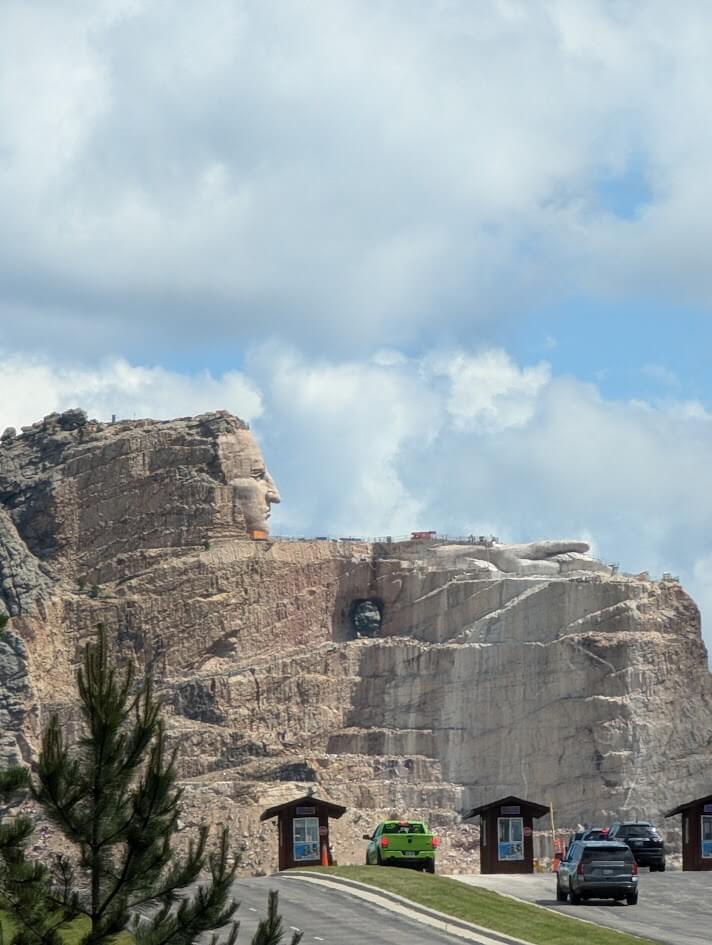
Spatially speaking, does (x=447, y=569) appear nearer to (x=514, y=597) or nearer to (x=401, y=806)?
(x=514, y=597)

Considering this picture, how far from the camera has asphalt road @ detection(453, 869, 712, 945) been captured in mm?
55825

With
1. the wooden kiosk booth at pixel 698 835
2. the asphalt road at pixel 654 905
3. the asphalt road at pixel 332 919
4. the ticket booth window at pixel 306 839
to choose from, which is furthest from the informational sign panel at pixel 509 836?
the asphalt road at pixel 332 919

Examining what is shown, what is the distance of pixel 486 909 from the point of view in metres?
57.7

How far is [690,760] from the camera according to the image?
141 meters

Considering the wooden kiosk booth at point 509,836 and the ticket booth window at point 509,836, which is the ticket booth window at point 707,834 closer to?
the wooden kiosk booth at point 509,836

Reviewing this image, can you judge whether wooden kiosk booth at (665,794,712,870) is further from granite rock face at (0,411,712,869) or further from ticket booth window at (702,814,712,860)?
granite rock face at (0,411,712,869)

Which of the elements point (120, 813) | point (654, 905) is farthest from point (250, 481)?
point (120, 813)

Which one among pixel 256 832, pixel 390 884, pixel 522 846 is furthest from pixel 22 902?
pixel 256 832

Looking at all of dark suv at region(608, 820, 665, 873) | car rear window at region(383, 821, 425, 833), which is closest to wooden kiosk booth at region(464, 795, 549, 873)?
car rear window at region(383, 821, 425, 833)

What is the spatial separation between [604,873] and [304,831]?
17049mm

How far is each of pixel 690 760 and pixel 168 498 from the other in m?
36.9

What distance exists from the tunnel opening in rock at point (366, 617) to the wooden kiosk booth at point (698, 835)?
79.2 meters

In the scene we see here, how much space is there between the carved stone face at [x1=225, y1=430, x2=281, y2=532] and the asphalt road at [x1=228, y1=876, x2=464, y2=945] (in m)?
90.5

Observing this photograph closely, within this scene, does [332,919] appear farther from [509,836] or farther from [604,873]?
[509,836]
